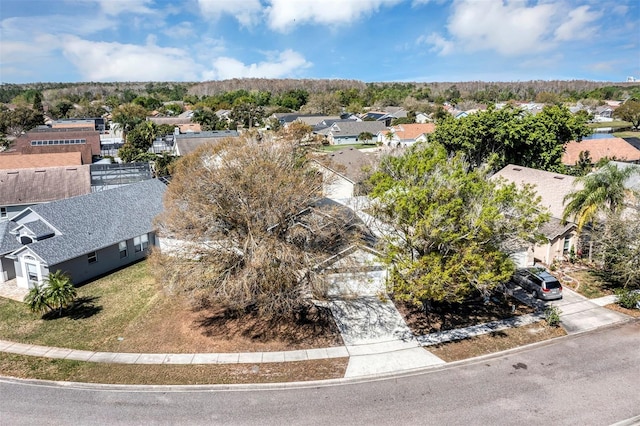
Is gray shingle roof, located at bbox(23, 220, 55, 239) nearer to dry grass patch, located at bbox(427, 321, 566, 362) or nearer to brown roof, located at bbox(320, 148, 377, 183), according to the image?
brown roof, located at bbox(320, 148, 377, 183)

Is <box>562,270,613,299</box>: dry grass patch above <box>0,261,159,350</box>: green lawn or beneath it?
beneath

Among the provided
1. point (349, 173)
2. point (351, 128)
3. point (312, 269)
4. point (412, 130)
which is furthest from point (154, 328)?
point (351, 128)

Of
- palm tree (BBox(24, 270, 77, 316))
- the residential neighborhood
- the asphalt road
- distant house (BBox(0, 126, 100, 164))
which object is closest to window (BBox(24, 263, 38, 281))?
the residential neighborhood

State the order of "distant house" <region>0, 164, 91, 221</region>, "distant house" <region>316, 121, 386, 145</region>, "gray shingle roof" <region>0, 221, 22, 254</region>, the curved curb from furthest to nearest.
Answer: "distant house" <region>316, 121, 386, 145</region> < "distant house" <region>0, 164, 91, 221</region> < "gray shingle roof" <region>0, 221, 22, 254</region> < the curved curb

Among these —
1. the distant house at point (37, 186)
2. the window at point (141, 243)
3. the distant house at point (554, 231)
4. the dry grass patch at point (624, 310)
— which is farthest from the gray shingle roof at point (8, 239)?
the dry grass patch at point (624, 310)

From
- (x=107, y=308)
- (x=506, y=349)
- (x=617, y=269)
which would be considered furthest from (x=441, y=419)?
(x=107, y=308)

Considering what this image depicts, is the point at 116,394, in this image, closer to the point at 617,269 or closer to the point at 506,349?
the point at 506,349
